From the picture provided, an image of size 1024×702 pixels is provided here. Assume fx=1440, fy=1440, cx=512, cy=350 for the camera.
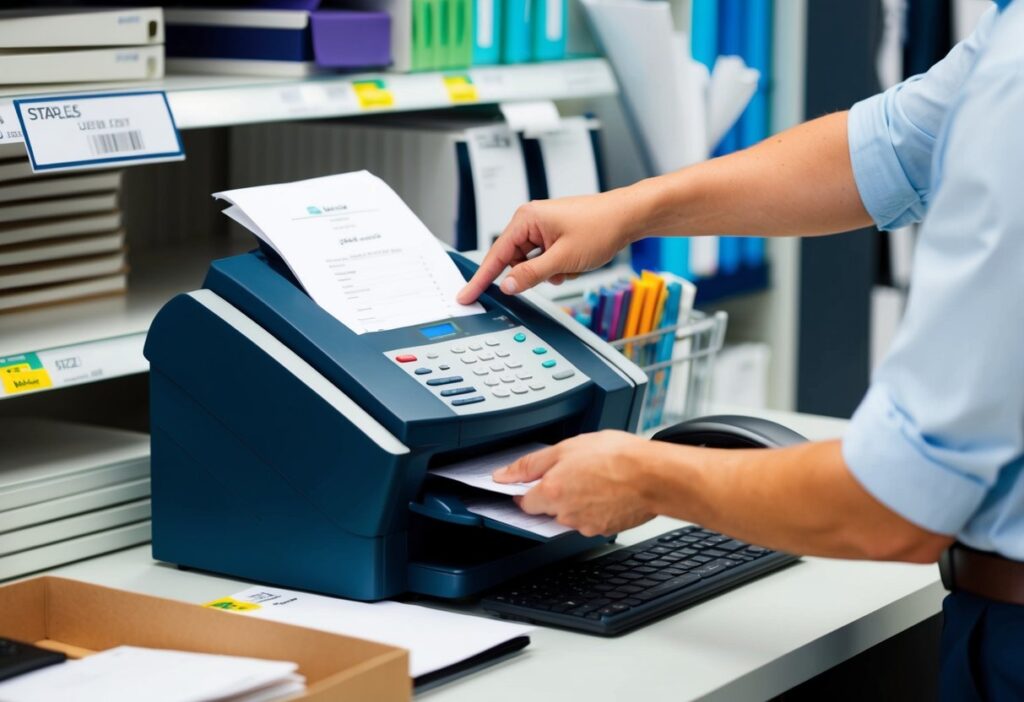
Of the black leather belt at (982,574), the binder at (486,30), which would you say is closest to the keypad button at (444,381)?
the black leather belt at (982,574)

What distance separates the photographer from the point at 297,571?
126 cm

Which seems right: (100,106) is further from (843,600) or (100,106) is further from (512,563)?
(843,600)

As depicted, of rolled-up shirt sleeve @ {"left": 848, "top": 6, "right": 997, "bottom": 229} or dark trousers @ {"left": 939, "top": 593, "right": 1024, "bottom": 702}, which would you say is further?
rolled-up shirt sleeve @ {"left": 848, "top": 6, "right": 997, "bottom": 229}

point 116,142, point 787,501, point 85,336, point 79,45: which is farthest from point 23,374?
point 787,501

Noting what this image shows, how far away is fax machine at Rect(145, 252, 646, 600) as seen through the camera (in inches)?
47.1

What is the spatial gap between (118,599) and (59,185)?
0.60 metres

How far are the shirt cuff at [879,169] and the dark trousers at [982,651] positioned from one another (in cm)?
44

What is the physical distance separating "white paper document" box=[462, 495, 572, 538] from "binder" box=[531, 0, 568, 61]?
2.65 ft

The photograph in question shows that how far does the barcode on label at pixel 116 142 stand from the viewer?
1317 mm

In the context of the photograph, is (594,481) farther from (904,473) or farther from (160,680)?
(160,680)

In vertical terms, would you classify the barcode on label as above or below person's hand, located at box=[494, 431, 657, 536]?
above

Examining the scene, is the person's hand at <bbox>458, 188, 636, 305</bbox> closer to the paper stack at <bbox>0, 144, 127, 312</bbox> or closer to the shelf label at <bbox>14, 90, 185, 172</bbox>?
the shelf label at <bbox>14, 90, 185, 172</bbox>

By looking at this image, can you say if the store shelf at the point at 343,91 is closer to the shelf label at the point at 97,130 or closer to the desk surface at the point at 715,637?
the shelf label at the point at 97,130

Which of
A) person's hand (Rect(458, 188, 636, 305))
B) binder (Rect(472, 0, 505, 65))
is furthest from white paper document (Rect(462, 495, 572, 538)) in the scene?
binder (Rect(472, 0, 505, 65))
